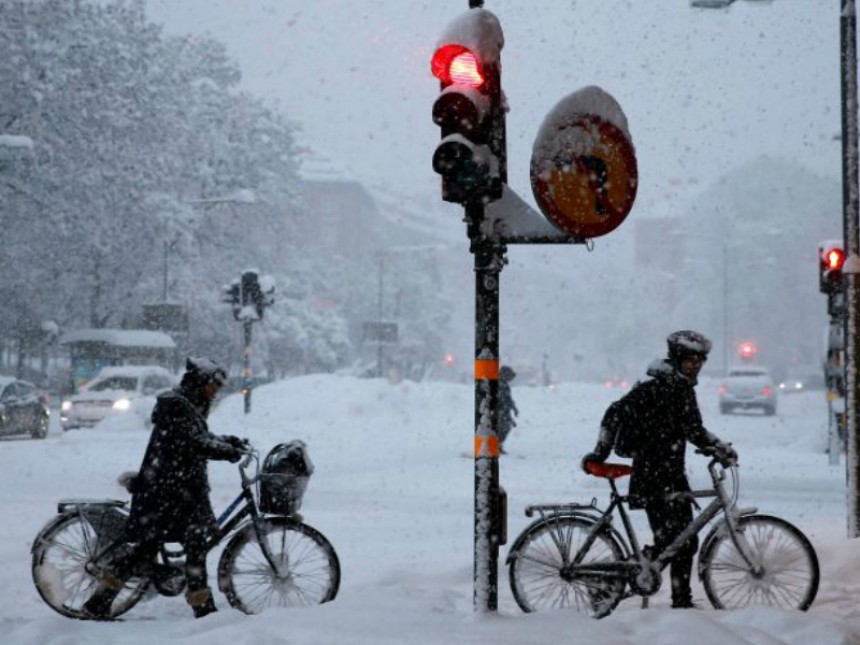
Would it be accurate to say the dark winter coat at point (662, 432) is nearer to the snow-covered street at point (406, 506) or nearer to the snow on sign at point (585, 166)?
the snow-covered street at point (406, 506)

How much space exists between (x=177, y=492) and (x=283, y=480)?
0.64m

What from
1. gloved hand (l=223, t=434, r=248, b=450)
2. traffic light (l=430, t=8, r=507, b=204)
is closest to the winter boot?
gloved hand (l=223, t=434, r=248, b=450)

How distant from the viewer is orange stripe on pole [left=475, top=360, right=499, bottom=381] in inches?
224

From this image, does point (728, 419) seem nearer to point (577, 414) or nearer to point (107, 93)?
point (577, 414)

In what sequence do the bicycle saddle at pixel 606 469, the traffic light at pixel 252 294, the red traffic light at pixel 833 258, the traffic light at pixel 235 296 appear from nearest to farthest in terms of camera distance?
the bicycle saddle at pixel 606 469, the red traffic light at pixel 833 258, the traffic light at pixel 252 294, the traffic light at pixel 235 296

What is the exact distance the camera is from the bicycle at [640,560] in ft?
21.8

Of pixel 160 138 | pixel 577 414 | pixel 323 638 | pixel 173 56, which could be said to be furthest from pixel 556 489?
pixel 173 56

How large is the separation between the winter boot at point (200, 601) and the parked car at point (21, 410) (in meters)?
19.7

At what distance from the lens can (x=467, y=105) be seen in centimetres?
553

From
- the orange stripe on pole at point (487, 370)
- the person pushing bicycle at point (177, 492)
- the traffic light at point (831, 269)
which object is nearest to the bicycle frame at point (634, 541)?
the orange stripe on pole at point (487, 370)

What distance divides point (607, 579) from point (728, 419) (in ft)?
101

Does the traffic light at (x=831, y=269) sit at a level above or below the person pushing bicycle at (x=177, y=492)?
above

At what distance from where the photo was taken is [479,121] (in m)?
5.57

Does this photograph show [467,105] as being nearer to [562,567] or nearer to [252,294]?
[562,567]
